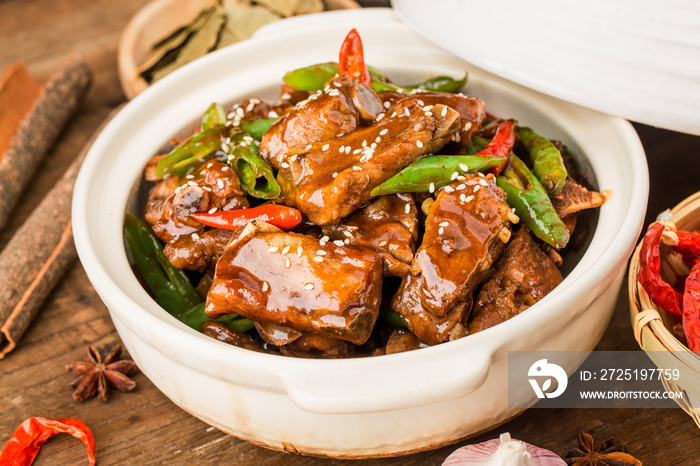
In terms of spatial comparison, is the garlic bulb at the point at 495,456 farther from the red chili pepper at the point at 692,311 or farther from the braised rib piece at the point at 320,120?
the braised rib piece at the point at 320,120

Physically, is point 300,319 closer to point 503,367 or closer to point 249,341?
point 249,341

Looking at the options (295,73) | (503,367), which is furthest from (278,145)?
(503,367)

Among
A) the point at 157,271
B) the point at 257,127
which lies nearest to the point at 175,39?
the point at 257,127

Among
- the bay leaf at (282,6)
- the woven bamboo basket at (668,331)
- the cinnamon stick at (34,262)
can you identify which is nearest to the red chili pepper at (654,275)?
the woven bamboo basket at (668,331)

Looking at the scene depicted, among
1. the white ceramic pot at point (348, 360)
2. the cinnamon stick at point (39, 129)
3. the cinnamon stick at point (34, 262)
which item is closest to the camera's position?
the white ceramic pot at point (348, 360)

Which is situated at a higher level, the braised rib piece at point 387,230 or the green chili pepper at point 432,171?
the green chili pepper at point 432,171

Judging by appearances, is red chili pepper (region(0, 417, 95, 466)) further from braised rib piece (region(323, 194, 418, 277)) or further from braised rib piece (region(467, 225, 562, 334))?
braised rib piece (region(467, 225, 562, 334))

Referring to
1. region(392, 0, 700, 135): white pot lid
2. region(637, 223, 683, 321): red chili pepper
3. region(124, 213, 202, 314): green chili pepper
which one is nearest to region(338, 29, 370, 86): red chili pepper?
region(392, 0, 700, 135): white pot lid
